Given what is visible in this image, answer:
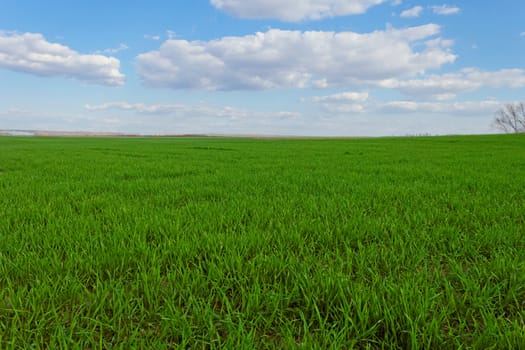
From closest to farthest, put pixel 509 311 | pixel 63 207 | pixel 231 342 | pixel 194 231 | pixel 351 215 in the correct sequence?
1. pixel 231 342
2. pixel 509 311
3. pixel 194 231
4. pixel 351 215
5. pixel 63 207

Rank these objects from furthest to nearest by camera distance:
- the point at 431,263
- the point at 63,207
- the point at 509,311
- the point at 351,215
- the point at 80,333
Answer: the point at 63,207
the point at 351,215
the point at 431,263
the point at 509,311
the point at 80,333

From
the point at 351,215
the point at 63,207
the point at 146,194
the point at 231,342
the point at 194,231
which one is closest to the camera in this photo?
the point at 231,342

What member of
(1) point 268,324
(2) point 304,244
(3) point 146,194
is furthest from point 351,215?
(3) point 146,194

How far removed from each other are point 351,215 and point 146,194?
3.16 meters

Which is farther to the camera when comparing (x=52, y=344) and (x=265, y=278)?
(x=265, y=278)

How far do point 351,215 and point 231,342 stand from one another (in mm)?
2144

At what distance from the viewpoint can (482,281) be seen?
5.80ft

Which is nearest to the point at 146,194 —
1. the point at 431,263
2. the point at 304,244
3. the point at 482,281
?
the point at 304,244

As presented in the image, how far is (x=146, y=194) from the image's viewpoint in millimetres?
4445

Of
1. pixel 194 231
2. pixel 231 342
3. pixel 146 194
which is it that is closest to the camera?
pixel 231 342

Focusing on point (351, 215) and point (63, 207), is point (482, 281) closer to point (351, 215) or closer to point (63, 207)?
point (351, 215)

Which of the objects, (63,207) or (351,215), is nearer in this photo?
(351,215)

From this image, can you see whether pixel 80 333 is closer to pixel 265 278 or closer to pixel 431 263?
pixel 265 278

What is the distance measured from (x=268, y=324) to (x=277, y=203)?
2287 millimetres
